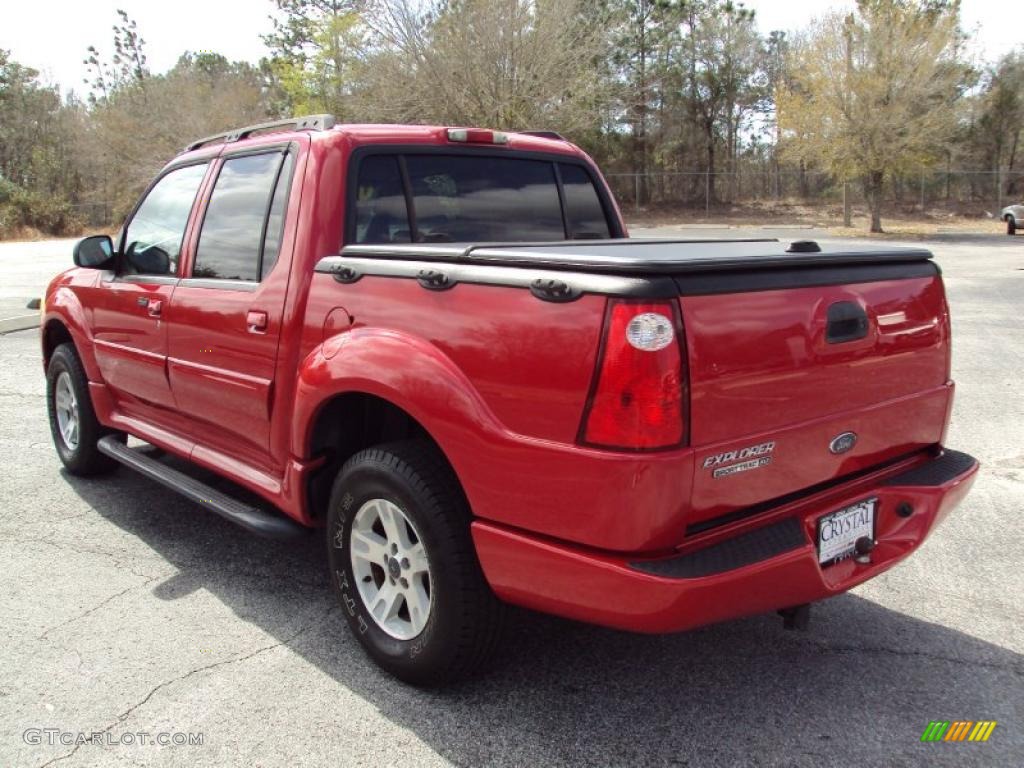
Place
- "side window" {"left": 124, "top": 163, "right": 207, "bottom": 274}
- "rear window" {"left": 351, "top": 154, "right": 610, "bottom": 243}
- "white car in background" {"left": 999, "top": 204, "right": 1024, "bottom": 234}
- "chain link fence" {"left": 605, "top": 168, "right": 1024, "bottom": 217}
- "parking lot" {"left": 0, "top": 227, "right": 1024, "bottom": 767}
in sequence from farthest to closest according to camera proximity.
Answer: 1. "chain link fence" {"left": 605, "top": 168, "right": 1024, "bottom": 217}
2. "white car in background" {"left": 999, "top": 204, "right": 1024, "bottom": 234}
3. "side window" {"left": 124, "top": 163, "right": 207, "bottom": 274}
4. "rear window" {"left": 351, "top": 154, "right": 610, "bottom": 243}
5. "parking lot" {"left": 0, "top": 227, "right": 1024, "bottom": 767}

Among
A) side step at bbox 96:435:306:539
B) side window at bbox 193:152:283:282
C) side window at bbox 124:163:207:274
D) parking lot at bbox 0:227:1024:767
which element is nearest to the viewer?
parking lot at bbox 0:227:1024:767

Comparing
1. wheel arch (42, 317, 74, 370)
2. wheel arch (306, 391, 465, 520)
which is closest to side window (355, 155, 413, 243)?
wheel arch (306, 391, 465, 520)

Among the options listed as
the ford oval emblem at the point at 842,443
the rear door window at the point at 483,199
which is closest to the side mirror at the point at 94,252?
the rear door window at the point at 483,199

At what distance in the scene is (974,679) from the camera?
9.78 ft

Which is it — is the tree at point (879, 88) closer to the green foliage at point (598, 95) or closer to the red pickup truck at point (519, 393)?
the green foliage at point (598, 95)

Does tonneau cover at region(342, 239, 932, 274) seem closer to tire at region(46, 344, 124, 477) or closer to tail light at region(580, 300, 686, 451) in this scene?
tail light at region(580, 300, 686, 451)

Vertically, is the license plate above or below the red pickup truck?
below

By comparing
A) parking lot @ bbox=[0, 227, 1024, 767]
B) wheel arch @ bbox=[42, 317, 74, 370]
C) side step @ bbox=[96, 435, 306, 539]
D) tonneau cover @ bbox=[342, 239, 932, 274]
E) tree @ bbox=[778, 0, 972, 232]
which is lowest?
parking lot @ bbox=[0, 227, 1024, 767]

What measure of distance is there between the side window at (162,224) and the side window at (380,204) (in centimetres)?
115

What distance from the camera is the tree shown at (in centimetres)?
3081

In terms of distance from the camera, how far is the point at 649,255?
8.43 feet

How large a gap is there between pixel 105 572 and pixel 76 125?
5272cm

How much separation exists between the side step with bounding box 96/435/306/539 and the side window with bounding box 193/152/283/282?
0.96m

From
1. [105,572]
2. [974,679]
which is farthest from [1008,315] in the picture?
[105,572]
